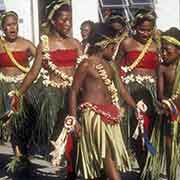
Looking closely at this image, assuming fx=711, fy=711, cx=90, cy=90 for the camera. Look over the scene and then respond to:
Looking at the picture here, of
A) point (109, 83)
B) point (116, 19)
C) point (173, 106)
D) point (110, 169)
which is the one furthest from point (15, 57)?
point (110, 169)

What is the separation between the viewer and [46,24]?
271 inches

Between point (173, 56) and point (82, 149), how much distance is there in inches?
45.6

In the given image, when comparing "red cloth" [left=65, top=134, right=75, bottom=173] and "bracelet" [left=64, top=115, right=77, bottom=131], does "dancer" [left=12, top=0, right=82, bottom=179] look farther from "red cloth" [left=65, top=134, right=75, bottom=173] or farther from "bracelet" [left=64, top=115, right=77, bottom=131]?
"bracelet" [left=64, top=115, right=77, bottom=131]

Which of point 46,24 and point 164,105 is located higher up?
point 46,24

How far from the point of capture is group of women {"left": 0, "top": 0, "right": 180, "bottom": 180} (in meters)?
6.07

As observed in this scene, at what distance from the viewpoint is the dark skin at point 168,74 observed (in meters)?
6.23

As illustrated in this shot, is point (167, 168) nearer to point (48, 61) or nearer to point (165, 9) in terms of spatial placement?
point (48, 61)

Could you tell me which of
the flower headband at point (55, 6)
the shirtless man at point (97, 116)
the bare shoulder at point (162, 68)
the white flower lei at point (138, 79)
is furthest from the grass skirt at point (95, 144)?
the white flower lei at point (138, 79)

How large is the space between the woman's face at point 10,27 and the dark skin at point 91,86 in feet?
6.74

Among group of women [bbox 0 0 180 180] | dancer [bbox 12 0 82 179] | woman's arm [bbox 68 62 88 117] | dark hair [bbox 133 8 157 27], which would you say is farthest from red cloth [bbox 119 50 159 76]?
woman's arm [bbox 68 62 88 117]

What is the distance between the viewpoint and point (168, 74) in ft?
20.7

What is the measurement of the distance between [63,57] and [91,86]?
1019mm

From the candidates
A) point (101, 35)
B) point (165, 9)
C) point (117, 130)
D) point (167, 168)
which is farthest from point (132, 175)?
point (165, 9)

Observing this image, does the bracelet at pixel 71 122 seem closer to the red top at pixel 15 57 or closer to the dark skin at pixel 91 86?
the dark skin at pixel 91 86
